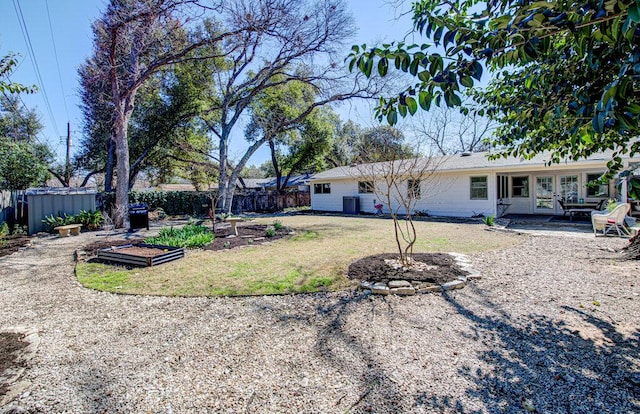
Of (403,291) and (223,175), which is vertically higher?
(223,175)

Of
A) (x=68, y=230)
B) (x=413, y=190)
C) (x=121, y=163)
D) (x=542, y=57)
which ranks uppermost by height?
(x=121, y=163)

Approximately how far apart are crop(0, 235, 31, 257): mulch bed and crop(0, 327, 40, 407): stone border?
601cm

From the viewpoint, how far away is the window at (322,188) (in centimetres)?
2045

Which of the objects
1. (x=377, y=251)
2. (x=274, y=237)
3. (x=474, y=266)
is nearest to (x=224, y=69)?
(x=274, y=237)

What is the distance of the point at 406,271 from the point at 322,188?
16063mm

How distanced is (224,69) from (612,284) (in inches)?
774

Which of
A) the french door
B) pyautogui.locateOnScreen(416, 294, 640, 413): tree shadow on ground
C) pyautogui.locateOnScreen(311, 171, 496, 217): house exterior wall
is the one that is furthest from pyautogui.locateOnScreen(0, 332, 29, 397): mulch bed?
the french door

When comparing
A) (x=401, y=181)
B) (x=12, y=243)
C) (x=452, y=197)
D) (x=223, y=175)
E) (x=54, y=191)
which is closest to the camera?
(x=401, y=181)

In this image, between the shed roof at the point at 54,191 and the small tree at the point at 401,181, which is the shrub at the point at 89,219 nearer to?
the shed roof at the point at 54,191

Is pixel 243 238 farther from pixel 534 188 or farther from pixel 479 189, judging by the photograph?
pixel 534 188

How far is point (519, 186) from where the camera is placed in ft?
49.3

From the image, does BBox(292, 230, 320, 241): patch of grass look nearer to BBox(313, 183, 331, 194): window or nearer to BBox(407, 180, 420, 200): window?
BBox(407, 180, 420, 200): window

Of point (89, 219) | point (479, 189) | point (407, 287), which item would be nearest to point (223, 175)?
point (89, 219)

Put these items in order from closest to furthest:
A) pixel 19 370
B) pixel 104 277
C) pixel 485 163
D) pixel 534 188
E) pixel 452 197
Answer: pixel 19 370 → pixel 104 277 → pixel 485 163 → pixel 534 188 → pixel 452 197
